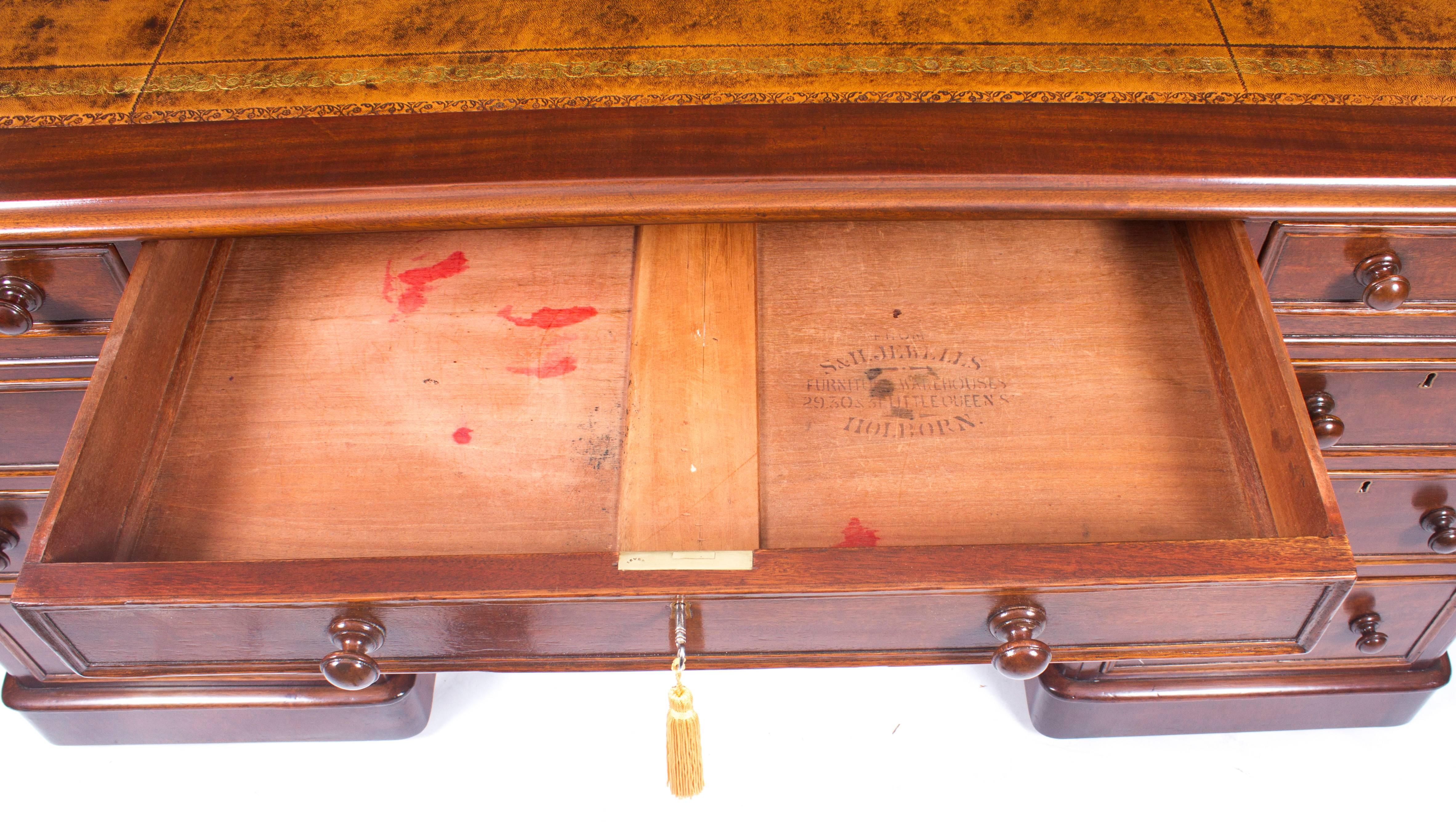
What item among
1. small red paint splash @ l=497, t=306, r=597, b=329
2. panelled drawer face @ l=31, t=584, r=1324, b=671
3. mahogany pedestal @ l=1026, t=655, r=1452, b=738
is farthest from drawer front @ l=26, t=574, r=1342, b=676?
mahogany pedestal @ l=1026, t=655, r=1452, b=738

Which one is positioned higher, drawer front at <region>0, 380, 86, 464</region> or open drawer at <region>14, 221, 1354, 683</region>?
drawer front at <region>0, 380, 86, 464</region>

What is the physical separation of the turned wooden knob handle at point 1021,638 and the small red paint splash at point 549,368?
1.24 feet

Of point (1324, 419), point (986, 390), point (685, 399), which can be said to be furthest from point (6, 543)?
point (1324, 419)

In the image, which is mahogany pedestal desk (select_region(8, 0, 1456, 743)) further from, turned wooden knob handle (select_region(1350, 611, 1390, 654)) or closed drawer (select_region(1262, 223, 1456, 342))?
turned wooden knob handle (select_region(1350, 611, 1390, 654))

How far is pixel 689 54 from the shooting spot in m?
0.81

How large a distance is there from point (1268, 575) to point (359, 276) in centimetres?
74

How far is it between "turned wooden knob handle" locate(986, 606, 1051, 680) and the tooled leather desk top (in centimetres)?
41

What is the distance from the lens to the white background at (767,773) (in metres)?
1.13

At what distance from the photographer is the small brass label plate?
0.60 metres

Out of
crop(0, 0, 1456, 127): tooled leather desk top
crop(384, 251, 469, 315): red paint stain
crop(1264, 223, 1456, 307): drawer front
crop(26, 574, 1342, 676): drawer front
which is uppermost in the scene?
crop(0, 0, 1456, 127): tooled leather desk top

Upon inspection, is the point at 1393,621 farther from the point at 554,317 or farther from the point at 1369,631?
the point at 554,317

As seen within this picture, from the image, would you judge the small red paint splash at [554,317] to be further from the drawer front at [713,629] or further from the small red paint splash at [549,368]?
the drawer front at [713,629]

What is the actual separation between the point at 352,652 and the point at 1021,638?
426 mm

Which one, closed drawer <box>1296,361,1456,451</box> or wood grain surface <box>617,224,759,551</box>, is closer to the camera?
wood grain surface <box>617,224,759,551</box>
